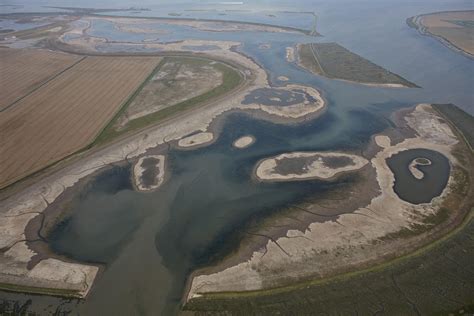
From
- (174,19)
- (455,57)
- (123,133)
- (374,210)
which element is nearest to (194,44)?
(174,19)

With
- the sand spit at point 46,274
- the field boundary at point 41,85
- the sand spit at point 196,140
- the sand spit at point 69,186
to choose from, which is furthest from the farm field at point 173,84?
the sand spit at point 46,274

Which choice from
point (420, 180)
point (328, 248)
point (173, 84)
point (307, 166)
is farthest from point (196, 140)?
point (420, 180)

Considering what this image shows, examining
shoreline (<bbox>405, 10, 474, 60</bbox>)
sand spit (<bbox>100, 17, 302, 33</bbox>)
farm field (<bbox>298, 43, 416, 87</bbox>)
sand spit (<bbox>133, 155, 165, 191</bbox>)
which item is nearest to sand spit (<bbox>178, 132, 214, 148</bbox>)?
sand spit (<bbox>133, 155, 165, 191</bbox>)

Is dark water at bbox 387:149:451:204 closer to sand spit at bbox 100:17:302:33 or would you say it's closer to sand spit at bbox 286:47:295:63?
sand spit at bbox 286:47:295:63

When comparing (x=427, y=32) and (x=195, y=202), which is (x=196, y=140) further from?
(x=427, y=32)

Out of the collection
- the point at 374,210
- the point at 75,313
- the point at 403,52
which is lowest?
the point at 75,313

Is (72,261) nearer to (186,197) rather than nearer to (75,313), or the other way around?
(75,313)

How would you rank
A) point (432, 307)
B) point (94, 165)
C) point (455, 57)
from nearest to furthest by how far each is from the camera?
point (432, 307), point (94, 165), point (455, 57)
